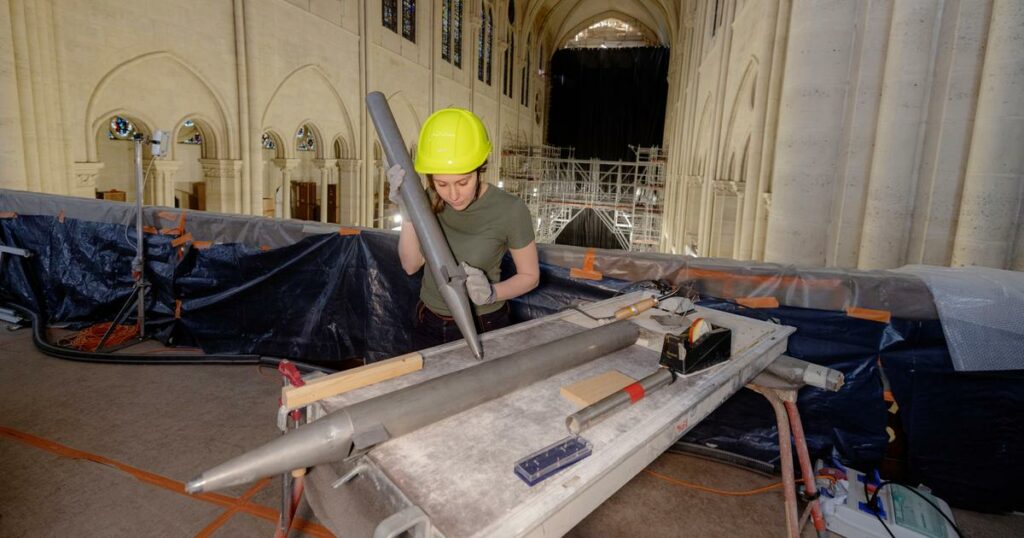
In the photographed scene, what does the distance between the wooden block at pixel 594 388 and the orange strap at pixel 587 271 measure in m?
1.76

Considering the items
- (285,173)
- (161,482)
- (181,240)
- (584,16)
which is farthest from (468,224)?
(584,16)

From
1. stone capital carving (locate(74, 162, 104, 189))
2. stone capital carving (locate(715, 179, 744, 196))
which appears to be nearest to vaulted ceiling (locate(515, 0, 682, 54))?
stone capital carving (locate(715, 179, 744, 196))

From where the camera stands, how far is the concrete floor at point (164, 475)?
7.92ft

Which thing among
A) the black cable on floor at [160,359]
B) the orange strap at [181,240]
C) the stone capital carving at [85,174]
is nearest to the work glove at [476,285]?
the black cable on floor at [160,359]

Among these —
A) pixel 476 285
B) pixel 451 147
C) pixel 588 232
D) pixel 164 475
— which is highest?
pixel 451 147

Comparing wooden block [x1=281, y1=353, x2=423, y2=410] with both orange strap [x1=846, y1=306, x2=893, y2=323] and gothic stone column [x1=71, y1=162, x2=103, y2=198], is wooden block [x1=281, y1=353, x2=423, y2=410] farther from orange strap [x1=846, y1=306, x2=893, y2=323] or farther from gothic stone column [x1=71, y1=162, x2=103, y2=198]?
gothic stone column [x1=71, y1=162, x2=103, y2=198]

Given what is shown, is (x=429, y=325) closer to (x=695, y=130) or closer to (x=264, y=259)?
(x=264, y=259)

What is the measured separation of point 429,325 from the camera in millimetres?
2613

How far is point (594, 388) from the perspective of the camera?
1.53 m

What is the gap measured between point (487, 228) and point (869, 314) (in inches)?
82.9

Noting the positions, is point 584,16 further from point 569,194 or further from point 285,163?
point 285,163

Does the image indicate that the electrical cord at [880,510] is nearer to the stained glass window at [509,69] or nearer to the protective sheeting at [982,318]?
the protective sheeting at [982,318]

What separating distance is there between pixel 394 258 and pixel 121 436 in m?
1.91

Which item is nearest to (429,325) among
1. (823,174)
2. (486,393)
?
(486,393)
